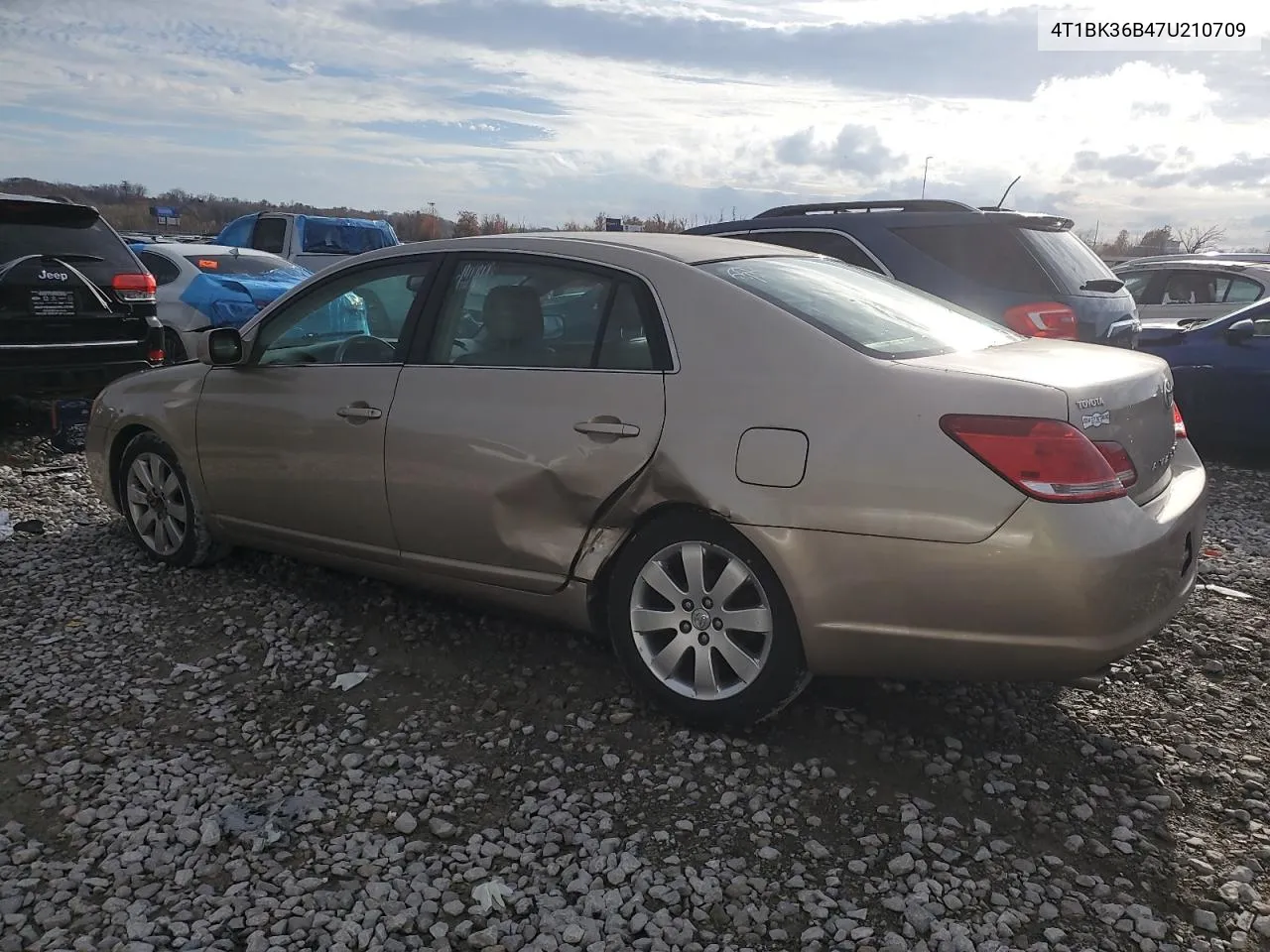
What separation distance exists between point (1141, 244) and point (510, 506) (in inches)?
1684

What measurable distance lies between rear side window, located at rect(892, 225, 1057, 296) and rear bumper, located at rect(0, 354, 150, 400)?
5.75 metres

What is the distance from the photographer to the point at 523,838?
2.90 m

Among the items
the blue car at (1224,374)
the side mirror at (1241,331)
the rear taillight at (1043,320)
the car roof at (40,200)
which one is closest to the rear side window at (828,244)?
the rear taillight at (1043,320)

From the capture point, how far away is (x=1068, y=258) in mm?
6578

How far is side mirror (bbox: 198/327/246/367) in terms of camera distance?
15.0ft

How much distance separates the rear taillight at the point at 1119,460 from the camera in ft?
9.70

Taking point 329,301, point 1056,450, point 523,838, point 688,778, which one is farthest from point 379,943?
point 329,301

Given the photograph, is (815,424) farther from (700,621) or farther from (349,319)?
(349,319)

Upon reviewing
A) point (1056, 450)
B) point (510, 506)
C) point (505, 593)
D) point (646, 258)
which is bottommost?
point (505, 593)

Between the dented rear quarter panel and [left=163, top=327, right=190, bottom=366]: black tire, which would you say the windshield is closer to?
[left=163, top=327, right=190, bottom=366]: black tire

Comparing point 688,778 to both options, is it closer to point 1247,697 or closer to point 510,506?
point 510,506

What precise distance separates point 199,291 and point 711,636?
28.4 ft

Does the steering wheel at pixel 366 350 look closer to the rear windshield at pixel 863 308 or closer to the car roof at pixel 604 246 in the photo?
the car roof at pixel 604 246

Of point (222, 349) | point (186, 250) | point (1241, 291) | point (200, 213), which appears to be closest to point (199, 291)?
point (186, 250)
